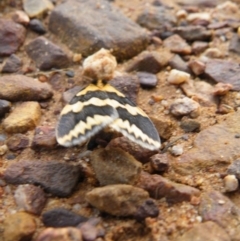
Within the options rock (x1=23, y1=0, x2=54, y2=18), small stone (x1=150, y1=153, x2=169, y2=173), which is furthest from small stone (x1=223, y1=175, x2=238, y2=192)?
rock (x1=23, y1=0, x2=54, y2=18)

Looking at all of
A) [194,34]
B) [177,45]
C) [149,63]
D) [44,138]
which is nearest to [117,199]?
[44,138]

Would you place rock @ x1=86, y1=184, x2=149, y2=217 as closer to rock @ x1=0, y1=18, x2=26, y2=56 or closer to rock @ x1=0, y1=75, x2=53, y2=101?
rock @ x1=0, y1=75, x2=53, y2=101

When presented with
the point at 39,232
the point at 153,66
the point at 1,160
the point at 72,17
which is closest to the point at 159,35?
the point at 153,66

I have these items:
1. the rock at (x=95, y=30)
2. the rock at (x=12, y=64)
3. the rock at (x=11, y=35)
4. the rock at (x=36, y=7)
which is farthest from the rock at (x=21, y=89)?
the rock at (x=36, y=7)

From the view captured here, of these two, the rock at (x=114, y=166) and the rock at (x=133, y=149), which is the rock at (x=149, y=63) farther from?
the rock at (x=114, y=166)

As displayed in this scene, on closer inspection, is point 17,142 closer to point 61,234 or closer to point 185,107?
point 61,234
